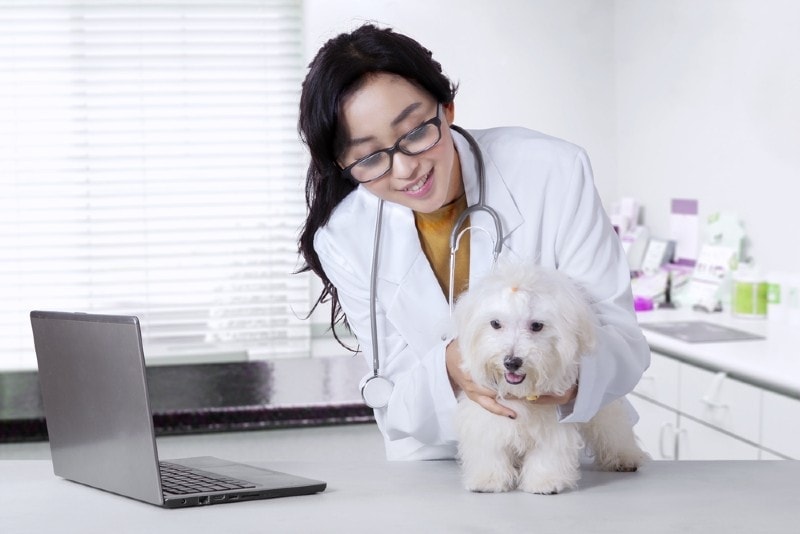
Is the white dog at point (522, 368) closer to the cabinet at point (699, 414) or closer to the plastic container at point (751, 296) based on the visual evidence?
the cabinet at point (699, 414)

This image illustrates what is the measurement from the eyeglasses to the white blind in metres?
2.82

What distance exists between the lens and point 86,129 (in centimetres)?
414

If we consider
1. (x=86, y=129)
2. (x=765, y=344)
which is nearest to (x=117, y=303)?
(x=86, y=129)

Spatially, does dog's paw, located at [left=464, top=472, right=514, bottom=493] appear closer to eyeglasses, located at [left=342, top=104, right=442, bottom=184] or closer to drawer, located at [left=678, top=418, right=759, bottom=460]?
eyeglasses, located at [left=342, top=104, right=442, bottom=184]

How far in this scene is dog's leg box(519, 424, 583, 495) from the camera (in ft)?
4.23

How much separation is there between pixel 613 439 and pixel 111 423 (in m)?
0.73

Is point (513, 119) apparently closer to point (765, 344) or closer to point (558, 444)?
point (765, 344)

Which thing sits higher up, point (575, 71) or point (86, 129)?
point (575, 71)

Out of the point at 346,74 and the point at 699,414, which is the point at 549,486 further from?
the point at 699,414

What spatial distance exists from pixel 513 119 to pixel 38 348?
3.21m

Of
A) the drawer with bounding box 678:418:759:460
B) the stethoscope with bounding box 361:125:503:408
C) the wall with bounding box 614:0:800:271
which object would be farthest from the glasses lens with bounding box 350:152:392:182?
the wall with bounding box 614:0:800:271

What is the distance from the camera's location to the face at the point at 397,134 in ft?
4.68

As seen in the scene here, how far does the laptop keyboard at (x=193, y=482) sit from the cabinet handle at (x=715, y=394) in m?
1.69

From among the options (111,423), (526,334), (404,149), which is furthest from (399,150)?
(111,423)
